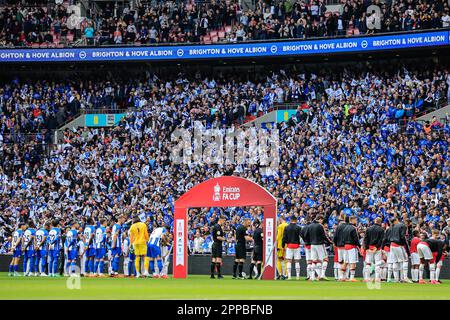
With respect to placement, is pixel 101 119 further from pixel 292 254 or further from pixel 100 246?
pixel 292 254

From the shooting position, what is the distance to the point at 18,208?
45625mm

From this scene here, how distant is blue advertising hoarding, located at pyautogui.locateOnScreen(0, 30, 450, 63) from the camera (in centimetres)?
4734

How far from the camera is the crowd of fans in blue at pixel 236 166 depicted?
39438 mm

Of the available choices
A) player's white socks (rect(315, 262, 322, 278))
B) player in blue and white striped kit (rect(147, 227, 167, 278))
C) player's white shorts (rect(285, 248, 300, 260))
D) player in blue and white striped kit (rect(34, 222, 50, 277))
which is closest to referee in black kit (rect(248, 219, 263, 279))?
player's white shorts (rect(285, 248, 300, 260))

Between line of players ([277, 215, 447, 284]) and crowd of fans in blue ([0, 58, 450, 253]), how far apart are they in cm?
239

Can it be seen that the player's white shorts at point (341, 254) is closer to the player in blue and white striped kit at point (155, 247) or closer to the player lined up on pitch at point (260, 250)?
the player lined up on pitch at point (260, 250)

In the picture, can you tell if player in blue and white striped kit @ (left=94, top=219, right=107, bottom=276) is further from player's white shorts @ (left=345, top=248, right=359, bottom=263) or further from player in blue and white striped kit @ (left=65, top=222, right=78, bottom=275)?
player's white shorts @ (left=345, top=248, right=359, bottom=263)

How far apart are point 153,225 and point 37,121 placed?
16210mm

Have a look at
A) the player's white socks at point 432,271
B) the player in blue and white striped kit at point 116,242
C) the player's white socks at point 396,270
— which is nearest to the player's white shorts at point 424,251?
the player's white socks at point 432,271

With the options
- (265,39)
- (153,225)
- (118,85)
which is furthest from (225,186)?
(118,85)

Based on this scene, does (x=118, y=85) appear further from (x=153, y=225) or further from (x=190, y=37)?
(x=153, y=225)

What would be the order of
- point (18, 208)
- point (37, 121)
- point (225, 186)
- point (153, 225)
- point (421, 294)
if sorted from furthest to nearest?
point (37, 121)
point (18, 208)
point (153, 225)
point (225, 186)
point (421, 294)

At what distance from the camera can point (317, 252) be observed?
3086 centimetres

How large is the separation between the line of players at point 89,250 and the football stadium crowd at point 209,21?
20.0 m
